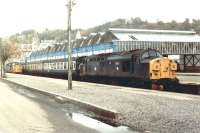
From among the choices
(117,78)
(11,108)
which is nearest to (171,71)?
(117,78)

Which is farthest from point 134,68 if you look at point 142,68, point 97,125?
point 97,125

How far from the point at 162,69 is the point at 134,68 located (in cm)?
271

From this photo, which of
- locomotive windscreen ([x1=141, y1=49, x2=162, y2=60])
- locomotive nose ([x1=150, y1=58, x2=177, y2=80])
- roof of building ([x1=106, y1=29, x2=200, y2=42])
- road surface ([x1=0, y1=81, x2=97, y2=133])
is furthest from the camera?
roof of building ([x1=106, y1=29, x2=200, y2=42])

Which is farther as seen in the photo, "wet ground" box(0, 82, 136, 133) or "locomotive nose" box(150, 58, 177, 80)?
"locomotive nose" box(150, 58, 177, 80)

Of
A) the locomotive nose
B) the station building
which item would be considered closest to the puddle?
the locomotive nose

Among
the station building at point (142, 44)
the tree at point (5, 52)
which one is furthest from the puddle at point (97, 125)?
the station building at point (142, 44)

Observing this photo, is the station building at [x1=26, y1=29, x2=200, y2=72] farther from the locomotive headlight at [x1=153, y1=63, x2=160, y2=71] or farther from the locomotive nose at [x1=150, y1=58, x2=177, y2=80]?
the locomotive headlight at [x1=153, y1=63, x2=160, y2=71]

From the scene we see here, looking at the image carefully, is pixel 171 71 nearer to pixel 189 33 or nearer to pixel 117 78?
pixel 117 78

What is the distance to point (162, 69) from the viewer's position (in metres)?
33.2

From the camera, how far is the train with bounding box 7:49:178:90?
32812mm

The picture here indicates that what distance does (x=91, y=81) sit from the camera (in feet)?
160

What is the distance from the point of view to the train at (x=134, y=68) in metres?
32.8

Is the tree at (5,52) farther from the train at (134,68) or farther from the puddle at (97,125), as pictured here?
the puddle at (97,125)

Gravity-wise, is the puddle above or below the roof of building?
below
